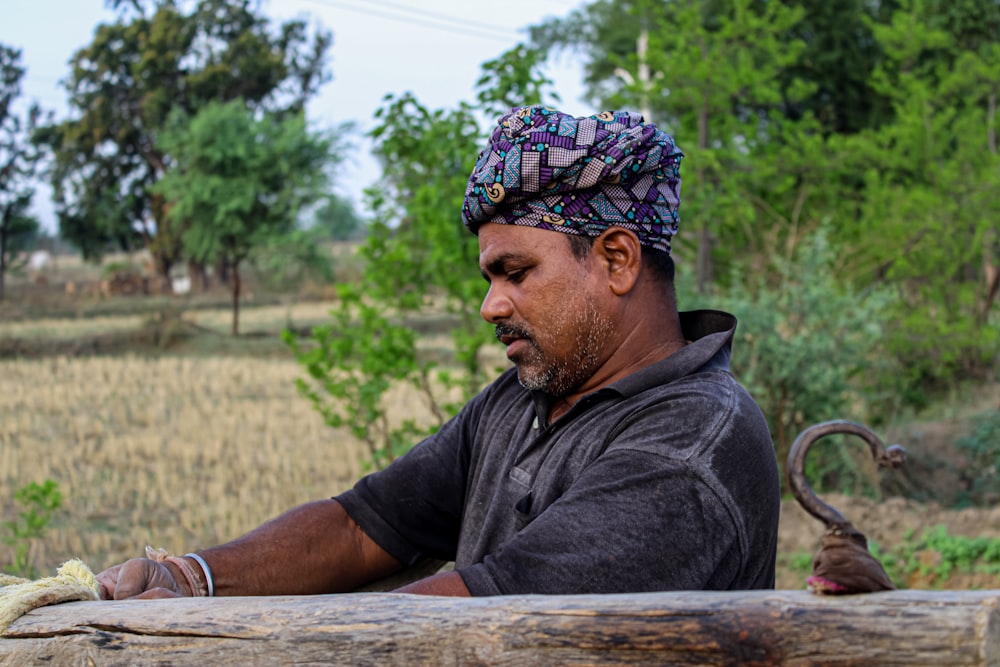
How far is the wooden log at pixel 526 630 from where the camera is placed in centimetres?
127

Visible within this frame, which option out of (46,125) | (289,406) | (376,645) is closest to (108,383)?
(289,406)

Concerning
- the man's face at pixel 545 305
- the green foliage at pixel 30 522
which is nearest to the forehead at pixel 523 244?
the man's face at pixel 545 305

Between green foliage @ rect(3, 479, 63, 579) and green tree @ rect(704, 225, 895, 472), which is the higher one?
green tree @ rect(704, 225, 895, 472)

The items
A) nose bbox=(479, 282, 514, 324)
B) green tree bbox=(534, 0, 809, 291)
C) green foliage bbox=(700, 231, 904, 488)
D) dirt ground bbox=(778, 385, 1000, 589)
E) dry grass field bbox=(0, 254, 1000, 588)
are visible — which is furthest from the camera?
green tree bbox=(534, 0, 809, 291)

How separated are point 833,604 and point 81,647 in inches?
45.4

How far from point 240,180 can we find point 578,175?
26.0 m

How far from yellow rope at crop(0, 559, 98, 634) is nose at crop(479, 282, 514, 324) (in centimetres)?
95

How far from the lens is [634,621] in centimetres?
138

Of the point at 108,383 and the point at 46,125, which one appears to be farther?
the point at 46,125

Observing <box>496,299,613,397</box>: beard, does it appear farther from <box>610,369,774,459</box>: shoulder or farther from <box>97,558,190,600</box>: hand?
<box>97,558,190,600</box>: hand

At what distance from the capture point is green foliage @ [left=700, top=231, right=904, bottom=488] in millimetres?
7672

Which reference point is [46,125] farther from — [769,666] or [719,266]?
[769,666]

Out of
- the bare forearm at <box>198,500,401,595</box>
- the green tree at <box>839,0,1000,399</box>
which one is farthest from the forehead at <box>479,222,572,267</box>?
the green tree at <box>839,0,1000,399</box>

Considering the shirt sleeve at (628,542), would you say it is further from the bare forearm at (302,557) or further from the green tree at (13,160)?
the green tree at (13,160)
